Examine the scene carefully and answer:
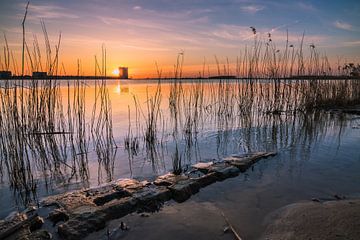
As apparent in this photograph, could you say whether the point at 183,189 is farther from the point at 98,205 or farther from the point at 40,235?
the point at 40,235

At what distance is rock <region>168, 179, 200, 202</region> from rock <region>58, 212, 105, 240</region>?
26.5 inches

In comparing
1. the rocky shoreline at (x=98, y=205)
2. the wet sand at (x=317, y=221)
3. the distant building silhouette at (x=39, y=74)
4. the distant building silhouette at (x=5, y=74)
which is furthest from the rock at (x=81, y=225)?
the distant building silhouette at (x=39, y=74)

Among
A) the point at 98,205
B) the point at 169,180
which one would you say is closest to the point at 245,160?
the point at 169,180

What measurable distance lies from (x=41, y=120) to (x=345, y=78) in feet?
29.7

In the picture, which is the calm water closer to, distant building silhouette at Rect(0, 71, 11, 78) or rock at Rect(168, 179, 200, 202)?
rock at Rect(168, 179, 200, 202)

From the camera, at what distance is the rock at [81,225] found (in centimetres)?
174

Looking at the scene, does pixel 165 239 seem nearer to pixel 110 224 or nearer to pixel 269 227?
pixel 110 224

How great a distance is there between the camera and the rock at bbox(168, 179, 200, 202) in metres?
2.32

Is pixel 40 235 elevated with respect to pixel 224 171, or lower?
lower

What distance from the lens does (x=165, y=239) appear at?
1.71 m

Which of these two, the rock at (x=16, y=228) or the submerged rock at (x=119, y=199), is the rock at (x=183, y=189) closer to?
the submerged rock at (x=119, y=199)

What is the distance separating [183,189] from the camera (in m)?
2.37

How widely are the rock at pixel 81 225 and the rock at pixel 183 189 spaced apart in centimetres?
67

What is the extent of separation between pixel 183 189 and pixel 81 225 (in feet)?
3.00
